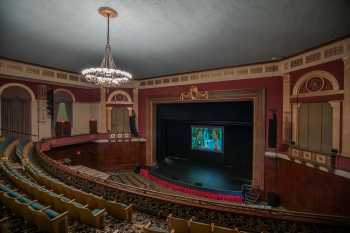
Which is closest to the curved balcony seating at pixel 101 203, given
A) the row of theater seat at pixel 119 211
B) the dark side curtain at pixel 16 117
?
the row of theater seat at pixel 119 211

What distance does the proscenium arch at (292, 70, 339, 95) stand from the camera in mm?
5023

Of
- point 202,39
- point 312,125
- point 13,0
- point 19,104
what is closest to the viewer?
point 13,0

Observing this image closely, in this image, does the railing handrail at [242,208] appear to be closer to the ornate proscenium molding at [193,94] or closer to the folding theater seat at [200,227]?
the folding theater seat at [200,227]

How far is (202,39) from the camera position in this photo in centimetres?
496

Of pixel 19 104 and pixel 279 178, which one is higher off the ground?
pixel 19 104

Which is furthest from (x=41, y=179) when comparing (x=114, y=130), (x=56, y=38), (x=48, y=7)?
(x=114, y=130)

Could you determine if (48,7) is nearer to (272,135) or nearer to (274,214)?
(274,214)

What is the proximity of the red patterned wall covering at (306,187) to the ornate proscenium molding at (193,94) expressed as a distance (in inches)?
151

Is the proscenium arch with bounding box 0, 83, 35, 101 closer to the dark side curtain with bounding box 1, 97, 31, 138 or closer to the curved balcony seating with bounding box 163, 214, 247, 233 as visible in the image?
the dark side curtain with bounding box 1, 97, 31, 138

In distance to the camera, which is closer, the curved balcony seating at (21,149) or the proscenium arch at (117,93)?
the curved balcony seating at (21,149)

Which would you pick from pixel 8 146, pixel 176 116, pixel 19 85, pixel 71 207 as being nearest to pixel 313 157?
pixel 71 207

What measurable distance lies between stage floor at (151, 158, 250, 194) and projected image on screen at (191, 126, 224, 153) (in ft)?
3.09

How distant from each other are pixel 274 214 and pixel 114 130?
29.9 feet

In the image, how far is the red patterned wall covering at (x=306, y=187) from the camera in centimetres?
452
